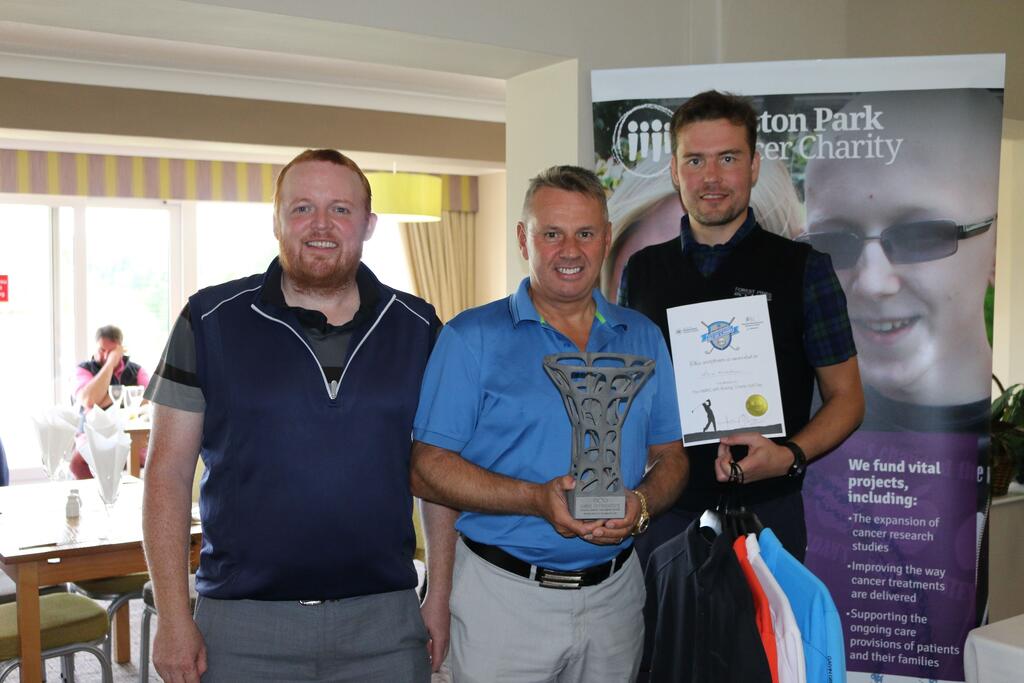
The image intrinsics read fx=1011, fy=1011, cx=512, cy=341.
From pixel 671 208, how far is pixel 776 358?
19.7 inches

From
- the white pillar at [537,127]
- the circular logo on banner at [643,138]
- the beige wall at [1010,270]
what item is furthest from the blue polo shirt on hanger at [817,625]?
the beige wall at [1010,270]

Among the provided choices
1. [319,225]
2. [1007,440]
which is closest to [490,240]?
[1007,440]

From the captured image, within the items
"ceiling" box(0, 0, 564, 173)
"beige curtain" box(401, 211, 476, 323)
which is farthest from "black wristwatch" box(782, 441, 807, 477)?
"beige curtain" box(401, 211, 476, 323)

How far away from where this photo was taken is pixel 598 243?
198 cm

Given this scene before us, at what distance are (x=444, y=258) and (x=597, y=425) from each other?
8.26 metres

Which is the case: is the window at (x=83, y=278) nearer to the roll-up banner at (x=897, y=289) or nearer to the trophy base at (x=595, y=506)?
the roll-up banner at (x=897, y=289)

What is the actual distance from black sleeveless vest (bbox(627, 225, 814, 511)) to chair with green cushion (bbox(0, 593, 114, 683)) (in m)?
2.19

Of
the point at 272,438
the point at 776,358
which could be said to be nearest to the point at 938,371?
the point at 776,358

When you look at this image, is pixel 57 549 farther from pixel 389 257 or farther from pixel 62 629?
pixel 389 257

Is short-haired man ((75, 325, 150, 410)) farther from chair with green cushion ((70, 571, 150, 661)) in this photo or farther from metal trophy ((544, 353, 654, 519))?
metal trophy ((544, 353, 654, 519))

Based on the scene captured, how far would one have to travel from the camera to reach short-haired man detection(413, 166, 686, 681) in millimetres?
1914

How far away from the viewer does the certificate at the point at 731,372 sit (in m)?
2.31

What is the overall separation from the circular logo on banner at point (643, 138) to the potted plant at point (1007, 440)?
2.14m

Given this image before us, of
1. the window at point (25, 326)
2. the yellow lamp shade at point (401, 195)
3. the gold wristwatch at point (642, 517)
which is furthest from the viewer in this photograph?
the window at point (25, 326)
